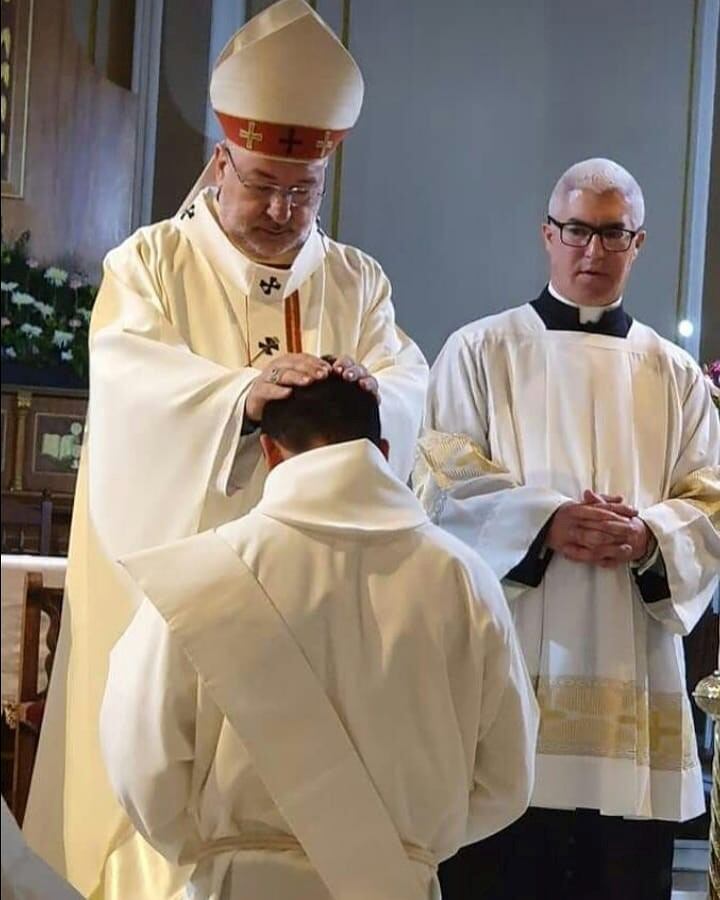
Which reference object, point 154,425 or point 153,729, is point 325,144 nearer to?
point 154,425

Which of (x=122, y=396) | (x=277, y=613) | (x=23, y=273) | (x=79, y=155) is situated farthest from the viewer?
(x=79, y=155)

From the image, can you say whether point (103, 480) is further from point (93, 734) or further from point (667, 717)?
point (667, 717)

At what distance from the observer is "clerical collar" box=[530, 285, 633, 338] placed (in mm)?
4227

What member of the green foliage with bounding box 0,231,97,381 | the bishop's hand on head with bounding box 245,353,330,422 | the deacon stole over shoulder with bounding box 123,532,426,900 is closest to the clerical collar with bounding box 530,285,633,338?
the bishop's hand on head with bounding box 245,353,330,422

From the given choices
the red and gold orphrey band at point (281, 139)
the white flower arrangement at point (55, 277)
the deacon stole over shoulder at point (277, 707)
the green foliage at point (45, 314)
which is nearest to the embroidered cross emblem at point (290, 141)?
the red and gold orphrey band at point (281, 139)

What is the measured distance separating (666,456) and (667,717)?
695 millimetres

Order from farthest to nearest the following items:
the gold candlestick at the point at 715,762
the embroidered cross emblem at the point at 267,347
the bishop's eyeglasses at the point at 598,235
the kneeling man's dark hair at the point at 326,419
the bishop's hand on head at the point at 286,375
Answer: the bishop's eyeglasses at the point at 598,235, the embroidered cross emblem at the point at 267,347, the gold candlestick at the point at 715,762, the bishop's hand on head at the point at 286,375, the kneeling man's dark hair at the point at 326,419

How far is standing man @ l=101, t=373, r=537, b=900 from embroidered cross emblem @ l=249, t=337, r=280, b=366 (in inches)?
45.0

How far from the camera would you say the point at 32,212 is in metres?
Answer: 5.80

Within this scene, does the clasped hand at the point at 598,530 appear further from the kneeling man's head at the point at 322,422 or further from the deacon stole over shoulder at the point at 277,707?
the deacon stole over shoulder at the point at 277,707

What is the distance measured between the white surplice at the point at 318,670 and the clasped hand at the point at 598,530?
5.32 feet

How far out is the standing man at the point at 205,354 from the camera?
9.80ft

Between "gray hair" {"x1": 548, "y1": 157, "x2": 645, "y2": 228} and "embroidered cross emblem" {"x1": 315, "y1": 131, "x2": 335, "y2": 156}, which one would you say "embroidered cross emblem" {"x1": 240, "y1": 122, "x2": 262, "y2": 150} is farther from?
"gray hair" {"x1": 548, "y1": 157, "x2": 645, "y2": 228}

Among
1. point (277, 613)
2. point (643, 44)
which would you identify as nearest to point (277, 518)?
point (277, 613)
